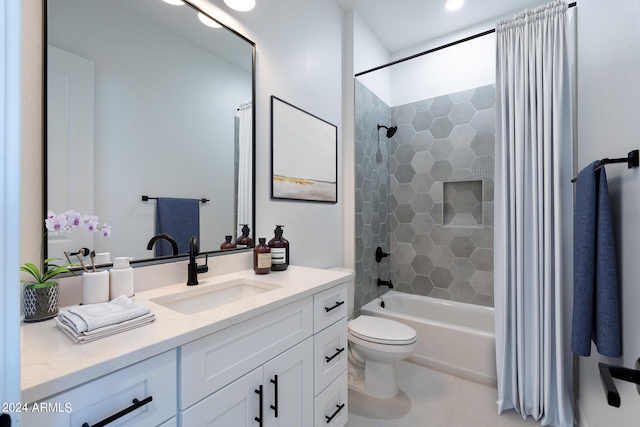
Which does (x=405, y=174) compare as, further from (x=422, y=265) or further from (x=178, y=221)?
(x=178, y=221)

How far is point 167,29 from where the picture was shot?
131 cm

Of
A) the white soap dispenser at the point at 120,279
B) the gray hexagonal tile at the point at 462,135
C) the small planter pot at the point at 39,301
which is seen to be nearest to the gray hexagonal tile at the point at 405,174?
the gray hexagonal tile at the point at 462,135

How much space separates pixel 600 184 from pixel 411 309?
2.13m

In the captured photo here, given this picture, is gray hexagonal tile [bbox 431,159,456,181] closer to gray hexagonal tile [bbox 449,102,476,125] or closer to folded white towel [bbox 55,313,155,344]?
gray hexagonal tile [bbox 449,102,476,125]

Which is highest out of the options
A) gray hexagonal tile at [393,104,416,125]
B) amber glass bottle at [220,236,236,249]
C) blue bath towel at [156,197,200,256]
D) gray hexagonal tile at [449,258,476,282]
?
gray hexagonal tile at [393,104,416,125]

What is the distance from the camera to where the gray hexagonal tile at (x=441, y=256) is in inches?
114

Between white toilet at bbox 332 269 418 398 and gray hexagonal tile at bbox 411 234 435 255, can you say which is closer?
white toilet at bbox 332 269 418 398

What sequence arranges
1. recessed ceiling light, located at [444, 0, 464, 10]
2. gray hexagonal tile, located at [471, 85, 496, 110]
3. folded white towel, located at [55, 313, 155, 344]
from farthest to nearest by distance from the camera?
gray hexagonal tile, located at [471, 85, 496, 110]
recessed ceiling light, located at [444, 0, 464, 10]
folded white towel, located at [55, 313, 155, 344]

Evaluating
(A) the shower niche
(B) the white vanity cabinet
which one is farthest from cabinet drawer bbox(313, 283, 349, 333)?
(A) the shower niche

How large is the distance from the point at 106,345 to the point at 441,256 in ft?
9.36

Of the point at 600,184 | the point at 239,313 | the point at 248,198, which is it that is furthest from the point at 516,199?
the point at 239,313

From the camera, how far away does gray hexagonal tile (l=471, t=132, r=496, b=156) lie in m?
2.68

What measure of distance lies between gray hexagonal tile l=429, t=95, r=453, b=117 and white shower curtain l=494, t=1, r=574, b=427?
1.02 m

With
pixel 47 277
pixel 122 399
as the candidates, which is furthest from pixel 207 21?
pixel 122 399
